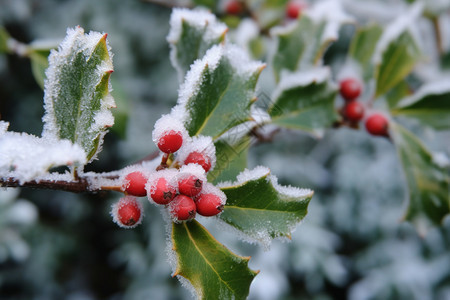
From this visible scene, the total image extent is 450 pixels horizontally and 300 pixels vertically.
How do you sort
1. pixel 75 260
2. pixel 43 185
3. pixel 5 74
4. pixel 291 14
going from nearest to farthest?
1. pixel 43 185
2. pixel 291 14
3. pixel 5 74
4. pixel 75 260

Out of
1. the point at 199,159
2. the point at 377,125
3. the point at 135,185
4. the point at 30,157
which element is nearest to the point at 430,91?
the point at 377,125

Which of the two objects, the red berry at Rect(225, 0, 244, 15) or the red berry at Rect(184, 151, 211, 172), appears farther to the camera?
the red berry at Rect(225, 0, 244, 15)

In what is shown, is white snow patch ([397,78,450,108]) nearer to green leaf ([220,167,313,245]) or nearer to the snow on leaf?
green leaf ([220,167,313,245])

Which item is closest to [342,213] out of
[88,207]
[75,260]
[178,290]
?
[178,290]

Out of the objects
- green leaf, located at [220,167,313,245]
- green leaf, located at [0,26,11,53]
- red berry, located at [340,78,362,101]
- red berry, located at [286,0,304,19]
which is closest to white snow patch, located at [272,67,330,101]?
red berry, located at [340,78,362,101]

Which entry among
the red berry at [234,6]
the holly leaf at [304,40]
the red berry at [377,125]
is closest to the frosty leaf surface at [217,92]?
the holly leaf at [304,40]

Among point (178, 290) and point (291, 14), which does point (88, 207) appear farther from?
point (291, 14)

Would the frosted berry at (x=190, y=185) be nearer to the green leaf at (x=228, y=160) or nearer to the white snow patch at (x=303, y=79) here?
the green leaf at (x=228, y=160)
